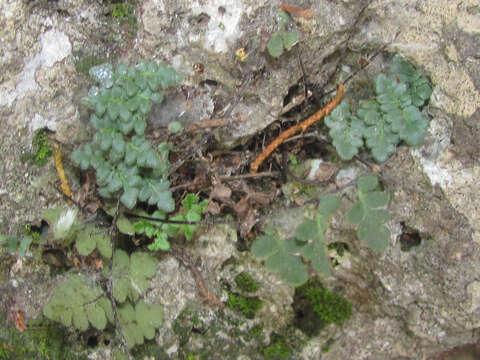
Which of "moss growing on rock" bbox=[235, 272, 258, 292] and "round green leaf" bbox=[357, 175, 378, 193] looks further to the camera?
"moss growing on rock" bbox=[235, 272, 258, 292]

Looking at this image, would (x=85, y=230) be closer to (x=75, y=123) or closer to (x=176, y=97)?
(x=75, y=123)

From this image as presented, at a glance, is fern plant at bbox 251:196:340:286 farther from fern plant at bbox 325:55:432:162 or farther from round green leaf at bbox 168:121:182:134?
round green leaf at bbox 168:121:182:134

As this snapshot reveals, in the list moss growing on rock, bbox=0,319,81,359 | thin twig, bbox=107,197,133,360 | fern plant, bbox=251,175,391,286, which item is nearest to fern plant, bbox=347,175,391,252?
fern plant, bbox=251,175,391,286

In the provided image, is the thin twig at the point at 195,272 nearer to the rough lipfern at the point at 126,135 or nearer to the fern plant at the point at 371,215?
the rough lipfern at the point at 126,135

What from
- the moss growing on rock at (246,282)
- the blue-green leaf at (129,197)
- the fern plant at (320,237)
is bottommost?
the moss growing on rock at (246,282)

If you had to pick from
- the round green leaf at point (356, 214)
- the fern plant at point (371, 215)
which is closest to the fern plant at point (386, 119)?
the fern plant at point (371, 215)

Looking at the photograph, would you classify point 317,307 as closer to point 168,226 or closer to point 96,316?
point 168,226
